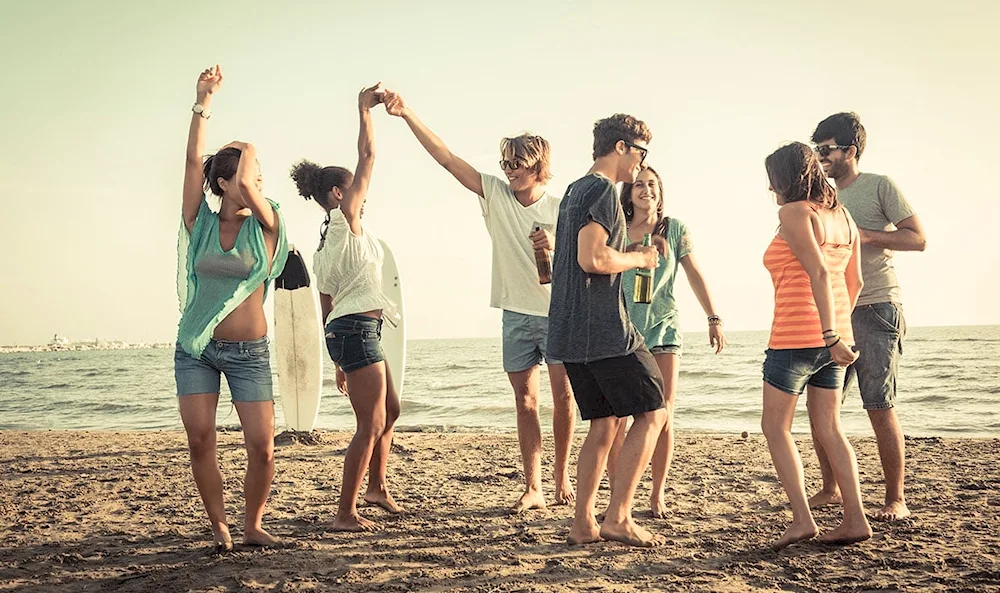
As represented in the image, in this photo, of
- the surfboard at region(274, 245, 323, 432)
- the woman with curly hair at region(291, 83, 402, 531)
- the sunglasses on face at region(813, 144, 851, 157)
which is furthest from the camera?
the surfboard at region(274, 245, 323, 432)

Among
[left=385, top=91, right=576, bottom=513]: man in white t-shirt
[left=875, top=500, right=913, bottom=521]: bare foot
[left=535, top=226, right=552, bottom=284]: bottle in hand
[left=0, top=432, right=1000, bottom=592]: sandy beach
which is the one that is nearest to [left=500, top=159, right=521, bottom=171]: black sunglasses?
[left=385, top=91, right=576, bottom=513]: man in white t-shirt

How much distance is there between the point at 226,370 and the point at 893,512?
3267 millimetres

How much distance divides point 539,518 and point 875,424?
1.78 m

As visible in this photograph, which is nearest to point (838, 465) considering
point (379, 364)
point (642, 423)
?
point (642, 423)

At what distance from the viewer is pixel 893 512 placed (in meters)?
4.18

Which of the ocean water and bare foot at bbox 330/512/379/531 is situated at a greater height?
bare foot at bbox 330/512/379/531

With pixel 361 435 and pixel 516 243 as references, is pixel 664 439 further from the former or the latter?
pixel 361 435

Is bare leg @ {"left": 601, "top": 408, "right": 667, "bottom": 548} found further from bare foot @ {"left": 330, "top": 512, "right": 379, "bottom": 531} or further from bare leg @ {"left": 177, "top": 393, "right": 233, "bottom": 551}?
bare leg @ {"left": 177, "top": 393, "right": 233, "bottom": 551}

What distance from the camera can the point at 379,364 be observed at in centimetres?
426

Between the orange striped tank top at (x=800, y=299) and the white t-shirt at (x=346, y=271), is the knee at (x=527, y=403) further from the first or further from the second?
the orange striped tank top at (x=800, y=299)

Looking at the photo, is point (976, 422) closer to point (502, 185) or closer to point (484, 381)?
point (502, 185)

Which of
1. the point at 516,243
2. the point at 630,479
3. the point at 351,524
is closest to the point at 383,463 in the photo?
the point at 351,524

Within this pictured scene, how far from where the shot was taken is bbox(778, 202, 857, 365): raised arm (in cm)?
358

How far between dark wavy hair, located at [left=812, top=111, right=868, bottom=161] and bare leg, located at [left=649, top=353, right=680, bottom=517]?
145 centimetres
